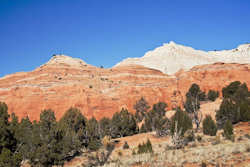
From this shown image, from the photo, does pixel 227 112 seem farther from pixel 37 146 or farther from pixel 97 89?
pixel 97 89

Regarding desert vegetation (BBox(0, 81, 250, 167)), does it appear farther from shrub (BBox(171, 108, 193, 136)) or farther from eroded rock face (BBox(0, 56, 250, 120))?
eroded rock face (BBox(0, 56, 250, 120))

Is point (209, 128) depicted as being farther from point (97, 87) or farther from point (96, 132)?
point (97, 87)

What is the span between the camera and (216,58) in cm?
16250

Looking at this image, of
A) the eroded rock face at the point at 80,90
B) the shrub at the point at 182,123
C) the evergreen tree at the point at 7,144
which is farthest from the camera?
the eroded rock face at the point at 80,90

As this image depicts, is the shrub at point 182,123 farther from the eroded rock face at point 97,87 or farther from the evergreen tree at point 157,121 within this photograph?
the eroded rock face at point 97,87

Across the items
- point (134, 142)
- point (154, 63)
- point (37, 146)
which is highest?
point (154, 63)

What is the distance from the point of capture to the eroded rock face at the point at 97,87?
75500 mm

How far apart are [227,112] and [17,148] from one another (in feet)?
107

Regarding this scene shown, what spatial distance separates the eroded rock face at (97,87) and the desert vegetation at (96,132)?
18.8 m

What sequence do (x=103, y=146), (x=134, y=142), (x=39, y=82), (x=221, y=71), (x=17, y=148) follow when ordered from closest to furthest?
(x=17, y=148), (x=103, y=146), (x=134, y=142), (x=39, y=82), (x=221, y=71)

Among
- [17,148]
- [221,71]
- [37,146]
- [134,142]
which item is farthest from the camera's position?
[221,71]

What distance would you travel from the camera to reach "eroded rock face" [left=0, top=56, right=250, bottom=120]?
2972 inches

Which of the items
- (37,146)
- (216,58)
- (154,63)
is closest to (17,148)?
(37,146)

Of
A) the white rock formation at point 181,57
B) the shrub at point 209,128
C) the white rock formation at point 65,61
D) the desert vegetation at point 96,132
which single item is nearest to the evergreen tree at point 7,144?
the desert vegetation at point 96,132
